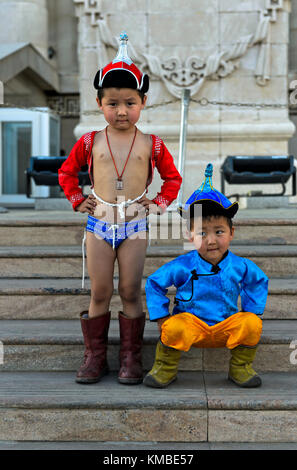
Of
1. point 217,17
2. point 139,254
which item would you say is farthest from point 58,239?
point 217,17

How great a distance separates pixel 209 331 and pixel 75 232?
193 centimetres

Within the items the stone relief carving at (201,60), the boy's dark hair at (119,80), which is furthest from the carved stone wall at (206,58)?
the boy's dark hair at (119,80)

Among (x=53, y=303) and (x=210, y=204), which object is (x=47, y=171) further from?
(x=210, y=204)

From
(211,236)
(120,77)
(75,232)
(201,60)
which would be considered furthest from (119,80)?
(201,60)

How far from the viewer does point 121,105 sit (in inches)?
101

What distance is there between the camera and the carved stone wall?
8000 mm

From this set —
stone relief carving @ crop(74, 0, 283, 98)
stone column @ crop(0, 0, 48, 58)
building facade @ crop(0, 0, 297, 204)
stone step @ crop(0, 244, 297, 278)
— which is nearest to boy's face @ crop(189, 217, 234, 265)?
stone step @ crop(0, 244, 297, 278)

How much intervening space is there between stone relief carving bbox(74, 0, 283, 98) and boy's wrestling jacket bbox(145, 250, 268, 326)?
5.90 metres

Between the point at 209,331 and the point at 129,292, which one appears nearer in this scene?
the point at 209,331

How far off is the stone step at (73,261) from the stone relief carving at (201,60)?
4902mm

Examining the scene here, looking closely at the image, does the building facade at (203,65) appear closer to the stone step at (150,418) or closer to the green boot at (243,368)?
the green boot at (243,368)

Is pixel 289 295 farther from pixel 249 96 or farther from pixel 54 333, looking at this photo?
pixel 249 96

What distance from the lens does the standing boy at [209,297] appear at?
2502 millimetres

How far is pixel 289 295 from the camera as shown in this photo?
3184 mm
